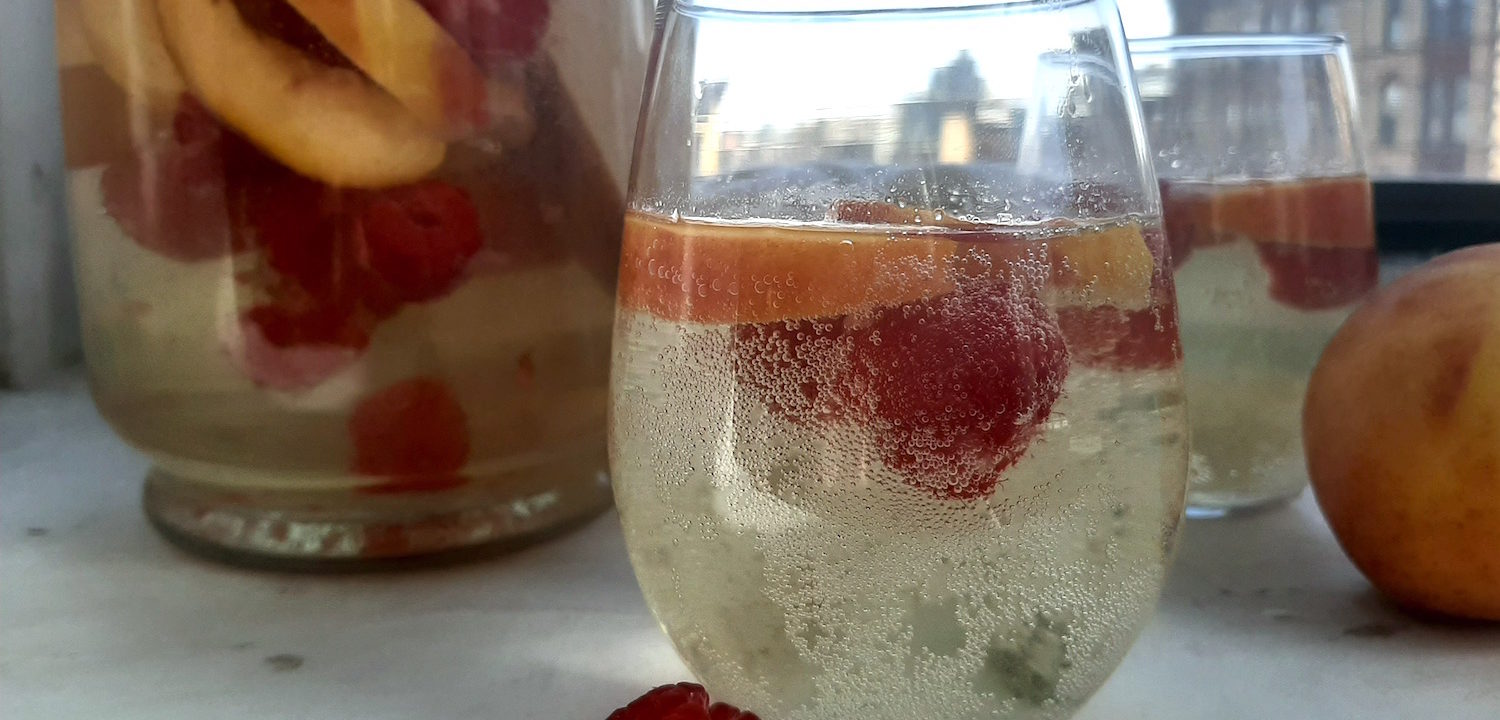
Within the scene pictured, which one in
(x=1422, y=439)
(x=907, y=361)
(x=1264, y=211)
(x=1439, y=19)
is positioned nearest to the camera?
(x=907, y=361)

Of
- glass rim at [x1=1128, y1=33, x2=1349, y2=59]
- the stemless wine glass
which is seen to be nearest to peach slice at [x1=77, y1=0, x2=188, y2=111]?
the stemless wine glass

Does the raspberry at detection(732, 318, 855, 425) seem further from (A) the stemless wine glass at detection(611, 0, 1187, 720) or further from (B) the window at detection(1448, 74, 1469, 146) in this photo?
(B) the window at detection(1448, 74, 1469, 146)

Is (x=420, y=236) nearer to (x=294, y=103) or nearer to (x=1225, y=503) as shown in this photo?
(x=294, y=103)

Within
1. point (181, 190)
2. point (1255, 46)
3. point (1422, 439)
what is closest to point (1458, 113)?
point (1255, 46)

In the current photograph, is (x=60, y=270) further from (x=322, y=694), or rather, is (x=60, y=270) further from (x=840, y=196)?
(x=840, y=196)

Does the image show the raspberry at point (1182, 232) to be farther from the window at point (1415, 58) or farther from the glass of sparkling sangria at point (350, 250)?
the window at point (1415, 58)

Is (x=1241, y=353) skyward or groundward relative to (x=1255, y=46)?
groundward

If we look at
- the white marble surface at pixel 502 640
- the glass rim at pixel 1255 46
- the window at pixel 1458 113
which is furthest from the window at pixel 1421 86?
the white marble surface at pixel 502 640
